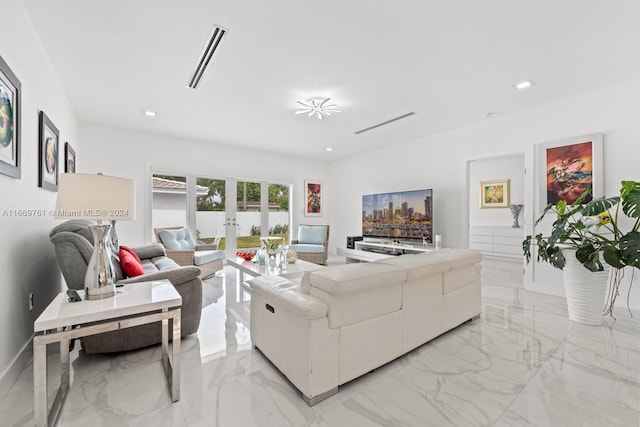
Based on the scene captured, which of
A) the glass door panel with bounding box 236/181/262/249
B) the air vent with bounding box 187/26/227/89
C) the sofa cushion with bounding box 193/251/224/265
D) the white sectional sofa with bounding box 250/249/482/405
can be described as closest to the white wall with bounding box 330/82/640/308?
Answer: the glass door panel with bounding box 236/181/262/249

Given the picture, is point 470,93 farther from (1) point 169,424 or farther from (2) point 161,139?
(2) point 161,139

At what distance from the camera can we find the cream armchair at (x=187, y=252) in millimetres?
3980

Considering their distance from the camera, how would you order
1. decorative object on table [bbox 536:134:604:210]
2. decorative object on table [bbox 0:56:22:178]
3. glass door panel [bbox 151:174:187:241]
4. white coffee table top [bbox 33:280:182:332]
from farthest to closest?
glass door panel [bbox 151:174:187:241] → decorative object on table [bbox 536:134:604:210] → decorative object on table [bbox 0:56:22:178] → white coffee table top [bbox 33:280:182:332]

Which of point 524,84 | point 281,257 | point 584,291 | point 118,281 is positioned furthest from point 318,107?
point 584,291

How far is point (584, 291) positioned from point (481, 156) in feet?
7.80

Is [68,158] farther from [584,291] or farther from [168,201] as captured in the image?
[584,291]

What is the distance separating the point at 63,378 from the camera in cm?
161

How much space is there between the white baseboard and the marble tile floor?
37mm

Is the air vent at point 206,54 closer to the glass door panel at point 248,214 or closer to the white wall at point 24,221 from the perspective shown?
the white wall at point 24,221

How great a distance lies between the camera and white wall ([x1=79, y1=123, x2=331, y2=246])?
4.52m

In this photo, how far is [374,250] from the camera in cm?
548

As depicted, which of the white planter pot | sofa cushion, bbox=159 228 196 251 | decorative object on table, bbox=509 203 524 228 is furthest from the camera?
decorative object on table, bbox=509 203 524 228

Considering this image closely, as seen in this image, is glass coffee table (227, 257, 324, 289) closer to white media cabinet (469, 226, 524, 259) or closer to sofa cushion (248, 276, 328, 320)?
sofa cushion (248, 276, 328, 320)

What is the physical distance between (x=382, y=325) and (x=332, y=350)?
0.41m
